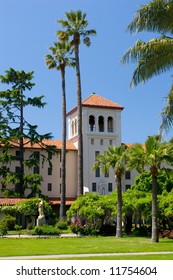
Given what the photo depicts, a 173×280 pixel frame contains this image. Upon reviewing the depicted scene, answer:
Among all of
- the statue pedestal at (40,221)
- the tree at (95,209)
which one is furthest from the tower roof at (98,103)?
the statue pedestal at (40,221)

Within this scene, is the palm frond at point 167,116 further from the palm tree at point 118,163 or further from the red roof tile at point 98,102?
the red roof tile at point 98,102

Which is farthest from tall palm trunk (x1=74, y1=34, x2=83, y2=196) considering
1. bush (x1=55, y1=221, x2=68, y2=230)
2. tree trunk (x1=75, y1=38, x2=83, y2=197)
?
bush (x1=55, y1=221, x2=68, y2=230)

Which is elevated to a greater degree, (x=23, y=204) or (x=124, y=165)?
(x=124, y=165)

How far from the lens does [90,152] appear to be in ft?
220

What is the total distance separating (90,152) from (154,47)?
4704 centimetres

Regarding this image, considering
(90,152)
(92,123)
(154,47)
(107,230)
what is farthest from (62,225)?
(154,47)

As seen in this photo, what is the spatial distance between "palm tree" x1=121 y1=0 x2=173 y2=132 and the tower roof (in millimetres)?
46531

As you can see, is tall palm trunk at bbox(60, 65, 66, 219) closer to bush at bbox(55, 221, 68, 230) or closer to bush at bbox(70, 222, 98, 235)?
bush at bbox(55, 221, 68, 230)

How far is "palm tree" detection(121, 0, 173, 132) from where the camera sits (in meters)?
20.0

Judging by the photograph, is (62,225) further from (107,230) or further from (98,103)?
(98,103)

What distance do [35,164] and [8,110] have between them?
849 cm
